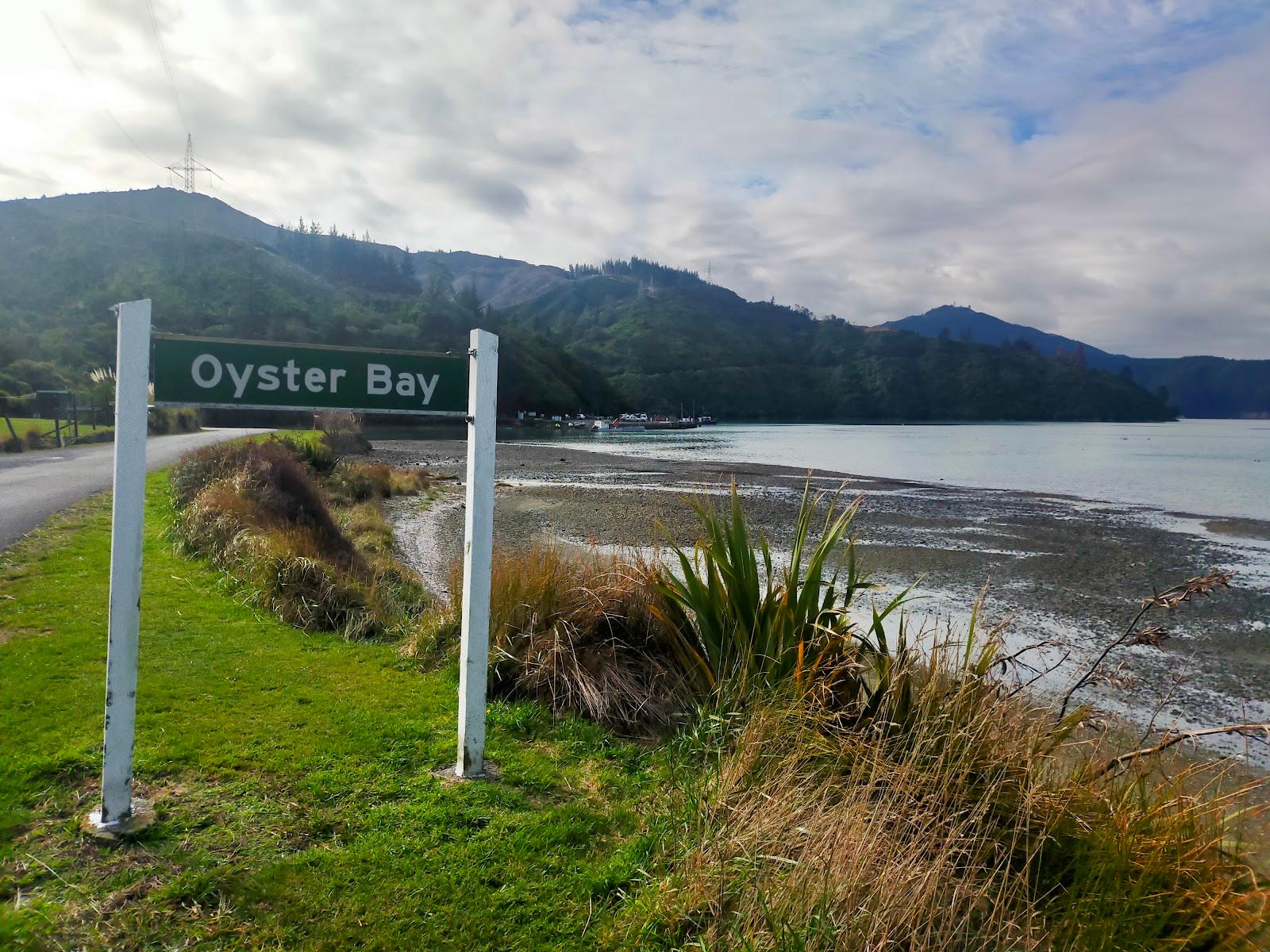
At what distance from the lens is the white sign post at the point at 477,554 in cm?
408

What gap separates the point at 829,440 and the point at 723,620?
294 feet

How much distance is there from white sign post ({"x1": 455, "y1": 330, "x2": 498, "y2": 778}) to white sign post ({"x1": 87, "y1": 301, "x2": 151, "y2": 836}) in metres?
1.48

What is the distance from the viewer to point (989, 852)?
10.8 feet

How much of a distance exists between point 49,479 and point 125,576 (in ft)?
48.0

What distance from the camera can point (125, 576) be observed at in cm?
335

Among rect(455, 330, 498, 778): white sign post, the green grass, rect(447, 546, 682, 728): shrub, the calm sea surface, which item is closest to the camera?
rect(455, 330, 498, 778): white sign post

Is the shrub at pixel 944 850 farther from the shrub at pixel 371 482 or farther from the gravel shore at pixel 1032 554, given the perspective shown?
the shrub at pixel 371 482

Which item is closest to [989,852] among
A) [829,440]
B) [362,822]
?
[362,822]

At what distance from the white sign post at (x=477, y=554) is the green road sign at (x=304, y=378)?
4.7 inches

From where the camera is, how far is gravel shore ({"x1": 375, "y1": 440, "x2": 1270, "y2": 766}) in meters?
10.1

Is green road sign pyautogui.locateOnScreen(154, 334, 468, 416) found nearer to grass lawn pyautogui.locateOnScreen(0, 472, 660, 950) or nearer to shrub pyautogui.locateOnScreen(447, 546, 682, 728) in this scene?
grass lawn pyautogui.locateOnScreen(0, 472, 660, 950)

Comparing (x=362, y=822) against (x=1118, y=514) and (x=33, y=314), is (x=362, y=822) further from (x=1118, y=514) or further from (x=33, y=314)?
(x=33, y=314)

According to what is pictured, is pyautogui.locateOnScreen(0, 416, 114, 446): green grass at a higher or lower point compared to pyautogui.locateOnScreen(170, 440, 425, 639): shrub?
higher

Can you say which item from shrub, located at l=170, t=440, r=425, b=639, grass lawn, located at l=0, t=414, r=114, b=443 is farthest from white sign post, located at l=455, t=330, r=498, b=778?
grass lawn, located at l=0, t=414, r=114, b=443
